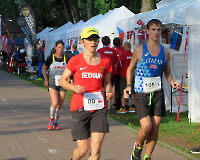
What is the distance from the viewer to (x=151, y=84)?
16.3 feet

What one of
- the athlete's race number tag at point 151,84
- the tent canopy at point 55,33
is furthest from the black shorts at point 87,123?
the tent canopy at point 55,33

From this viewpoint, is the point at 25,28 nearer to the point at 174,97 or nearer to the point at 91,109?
the point at 174,97

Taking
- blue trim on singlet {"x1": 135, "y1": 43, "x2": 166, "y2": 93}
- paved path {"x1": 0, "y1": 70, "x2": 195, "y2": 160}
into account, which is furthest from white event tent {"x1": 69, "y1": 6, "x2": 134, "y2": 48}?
blue trim on singlet {"x1": 135, "y1": 43, "x2": 166, "y2": 93}

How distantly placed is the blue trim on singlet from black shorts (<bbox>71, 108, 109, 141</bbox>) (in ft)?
2.92

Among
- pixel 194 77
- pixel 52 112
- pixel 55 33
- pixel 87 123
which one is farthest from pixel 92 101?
pixel 55 33

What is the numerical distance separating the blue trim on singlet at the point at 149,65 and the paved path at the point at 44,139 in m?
1.44

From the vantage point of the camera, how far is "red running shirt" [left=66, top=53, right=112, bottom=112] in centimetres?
436

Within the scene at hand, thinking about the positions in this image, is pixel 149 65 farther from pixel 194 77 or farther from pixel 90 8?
pixel 90 8

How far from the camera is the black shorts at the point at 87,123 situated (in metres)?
4.35

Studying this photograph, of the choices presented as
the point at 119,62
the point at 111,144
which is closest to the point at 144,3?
the point at 119,62

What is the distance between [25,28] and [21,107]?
15.0m

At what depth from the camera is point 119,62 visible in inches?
413

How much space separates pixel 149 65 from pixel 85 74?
102 centimetres

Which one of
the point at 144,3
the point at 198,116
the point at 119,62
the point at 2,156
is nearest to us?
the point at 2,156
